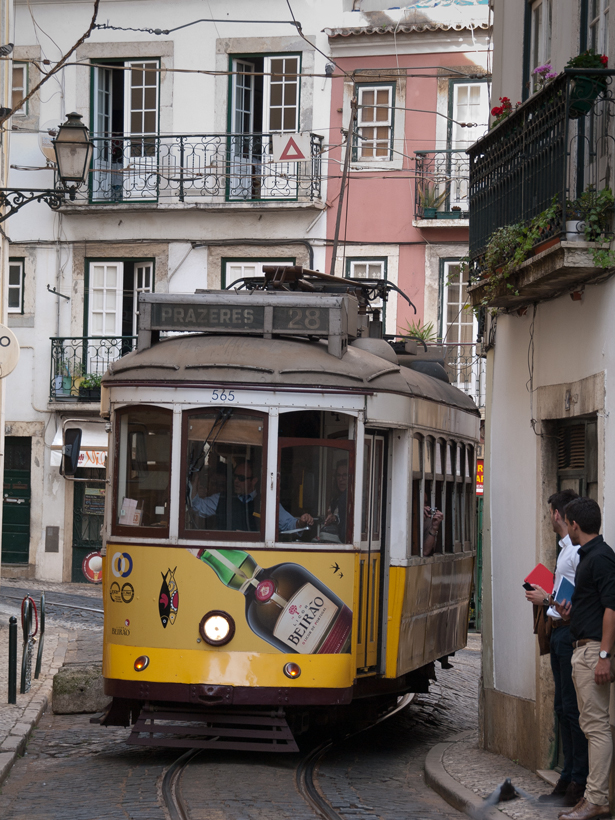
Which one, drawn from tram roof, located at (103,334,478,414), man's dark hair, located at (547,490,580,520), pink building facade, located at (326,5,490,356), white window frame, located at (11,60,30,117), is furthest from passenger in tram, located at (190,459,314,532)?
white window frame, located at (11,60,30,117)

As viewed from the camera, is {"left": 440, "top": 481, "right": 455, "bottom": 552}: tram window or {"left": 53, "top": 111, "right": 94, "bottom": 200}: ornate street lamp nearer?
{"left": 440, "top": 481, "right": 455, "bottom": 552}: tram window

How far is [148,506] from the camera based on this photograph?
958 centimetres

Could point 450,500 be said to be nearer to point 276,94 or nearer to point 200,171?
point 200,171

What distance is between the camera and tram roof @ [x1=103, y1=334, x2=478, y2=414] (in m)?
9.48

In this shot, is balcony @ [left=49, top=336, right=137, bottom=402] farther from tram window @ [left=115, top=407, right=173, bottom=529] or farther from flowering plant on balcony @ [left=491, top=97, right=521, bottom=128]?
tram window @ [left=115, top=407, right=173, bottom=529]

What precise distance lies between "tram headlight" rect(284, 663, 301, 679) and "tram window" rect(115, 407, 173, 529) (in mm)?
1258

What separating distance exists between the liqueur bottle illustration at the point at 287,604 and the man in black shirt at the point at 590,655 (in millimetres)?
→ 2080

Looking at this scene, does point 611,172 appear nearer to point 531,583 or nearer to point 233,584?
point 531,583

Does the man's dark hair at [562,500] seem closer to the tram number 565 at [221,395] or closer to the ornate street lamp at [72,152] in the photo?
the tram number 565 at [221,395]

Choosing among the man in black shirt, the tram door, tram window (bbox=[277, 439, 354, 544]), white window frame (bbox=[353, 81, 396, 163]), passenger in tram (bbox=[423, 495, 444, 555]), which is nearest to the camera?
the man in black shirt

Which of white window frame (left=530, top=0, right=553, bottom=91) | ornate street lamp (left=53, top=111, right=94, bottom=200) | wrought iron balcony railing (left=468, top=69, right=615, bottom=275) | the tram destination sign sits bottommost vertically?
the tram destination sign

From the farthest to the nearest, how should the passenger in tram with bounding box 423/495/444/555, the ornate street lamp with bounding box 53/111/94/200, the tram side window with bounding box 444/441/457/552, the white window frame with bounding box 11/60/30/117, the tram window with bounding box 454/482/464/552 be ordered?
the white window frame with bounding box 11/60/30/117 → the ornate street lamp with bounding box 53/111/94/200 → the tram window with bounding box 454/482/464/552 → the tram side window with bounding box 444/441/457/552 → the passenger in tram with bounding box 423/495/444/555

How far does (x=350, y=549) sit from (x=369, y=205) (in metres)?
16.4

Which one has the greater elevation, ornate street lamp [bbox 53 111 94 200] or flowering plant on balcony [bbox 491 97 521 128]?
ornate street lamp [bbox 53 111 94 200]
